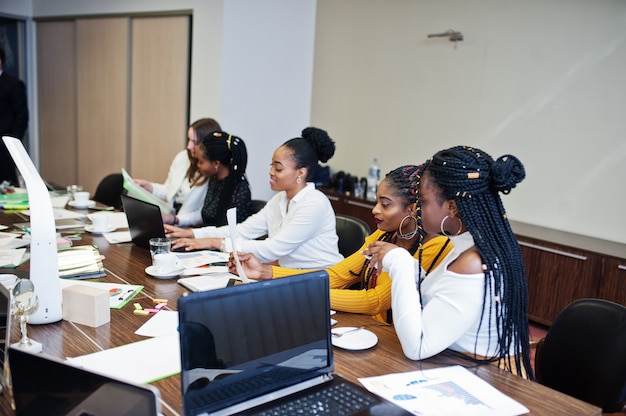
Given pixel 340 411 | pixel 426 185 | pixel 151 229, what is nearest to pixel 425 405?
pixel 340 411

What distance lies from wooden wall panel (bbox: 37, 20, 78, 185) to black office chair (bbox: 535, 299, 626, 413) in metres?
5.77

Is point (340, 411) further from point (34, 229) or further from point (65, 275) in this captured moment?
point (65, 275)

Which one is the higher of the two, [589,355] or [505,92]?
[505,92]

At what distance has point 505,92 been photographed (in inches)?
159

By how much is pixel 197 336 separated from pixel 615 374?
1171mm

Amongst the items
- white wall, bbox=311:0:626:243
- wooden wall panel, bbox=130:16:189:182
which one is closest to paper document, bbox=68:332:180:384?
white wall, bbox=311:0:626:243

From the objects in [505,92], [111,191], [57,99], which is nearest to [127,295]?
[111,191]

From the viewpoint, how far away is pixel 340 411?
1209 millimetres

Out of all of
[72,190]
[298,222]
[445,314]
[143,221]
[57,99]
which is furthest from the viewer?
[57,99]

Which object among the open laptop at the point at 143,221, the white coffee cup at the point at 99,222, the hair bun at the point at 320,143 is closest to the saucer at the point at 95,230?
the white coffee cup at the point at 99,222

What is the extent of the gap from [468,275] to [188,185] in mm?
2765

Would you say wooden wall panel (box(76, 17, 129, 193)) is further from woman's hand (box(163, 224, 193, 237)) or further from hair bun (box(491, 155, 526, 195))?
hair bun (box(491, 155, 526, 195))

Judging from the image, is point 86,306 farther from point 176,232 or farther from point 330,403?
point 176,232

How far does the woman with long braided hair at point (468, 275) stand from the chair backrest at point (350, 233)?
3.72 ft
